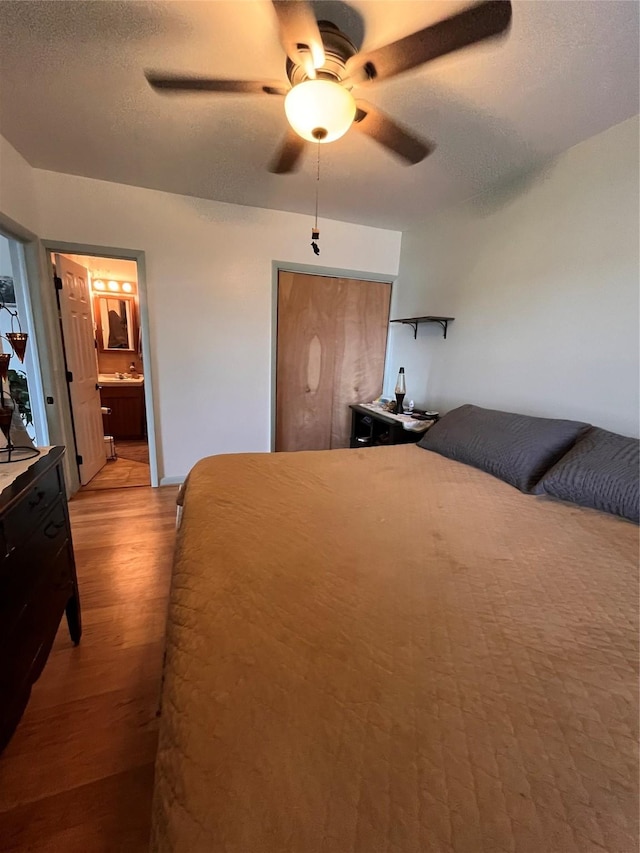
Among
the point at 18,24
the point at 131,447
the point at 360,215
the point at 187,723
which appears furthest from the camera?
the point at 131,447

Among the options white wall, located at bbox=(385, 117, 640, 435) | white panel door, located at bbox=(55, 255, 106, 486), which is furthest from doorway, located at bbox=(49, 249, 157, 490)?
white wall, located at bbox=(385, 117, 640, 435)

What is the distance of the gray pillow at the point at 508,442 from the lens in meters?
1.67

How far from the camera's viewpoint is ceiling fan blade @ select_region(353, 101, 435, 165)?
1.50 metres

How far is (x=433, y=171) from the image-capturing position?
2.27 m

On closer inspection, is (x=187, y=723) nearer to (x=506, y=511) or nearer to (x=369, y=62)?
(x=506, y=511)

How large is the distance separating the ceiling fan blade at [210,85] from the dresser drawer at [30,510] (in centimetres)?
153

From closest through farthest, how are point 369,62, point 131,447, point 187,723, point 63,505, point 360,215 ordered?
point 187,723
point 369,62
point 63,505
point 360,215
point 131,447

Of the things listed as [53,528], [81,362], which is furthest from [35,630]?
[81,362]

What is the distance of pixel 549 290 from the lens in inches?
82.4

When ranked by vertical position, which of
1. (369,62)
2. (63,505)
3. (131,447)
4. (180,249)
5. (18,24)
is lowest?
(131,447)

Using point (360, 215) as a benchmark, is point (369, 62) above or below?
below

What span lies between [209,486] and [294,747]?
1.08 metres

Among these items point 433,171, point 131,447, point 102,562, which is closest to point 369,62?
point 433,171

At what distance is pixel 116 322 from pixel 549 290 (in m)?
4.99
